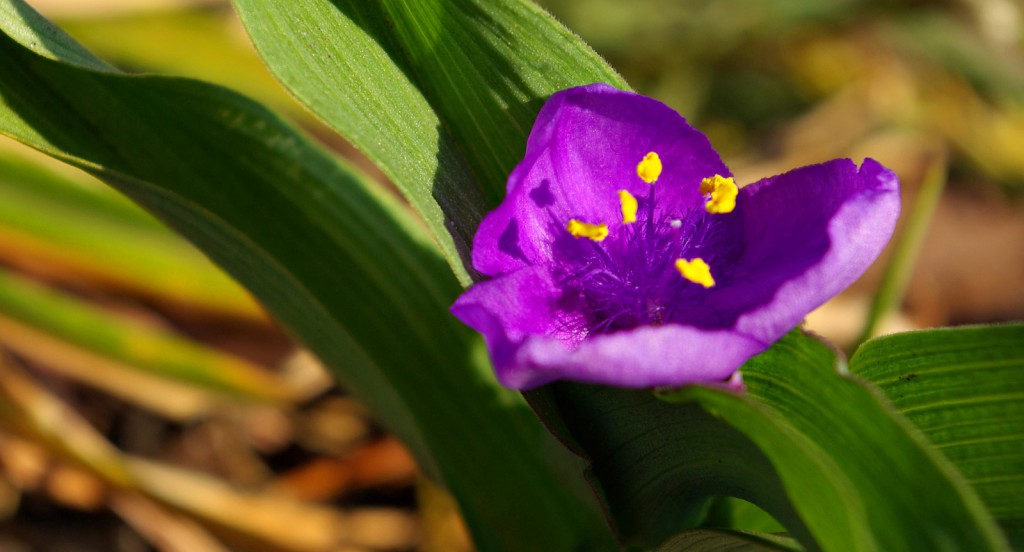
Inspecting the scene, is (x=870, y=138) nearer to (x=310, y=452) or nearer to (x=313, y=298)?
(x=310, y=452)

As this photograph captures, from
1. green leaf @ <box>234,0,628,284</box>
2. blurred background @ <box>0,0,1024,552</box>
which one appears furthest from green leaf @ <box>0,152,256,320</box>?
green leaf @ <box>234,0,628,284</box>

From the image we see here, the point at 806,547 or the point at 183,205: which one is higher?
the point at 183,205

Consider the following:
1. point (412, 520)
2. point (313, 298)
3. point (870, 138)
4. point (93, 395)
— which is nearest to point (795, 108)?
point (870, 138)

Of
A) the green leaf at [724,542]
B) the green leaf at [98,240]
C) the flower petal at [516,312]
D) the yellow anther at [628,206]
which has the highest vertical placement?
the green leaf at [98,240]

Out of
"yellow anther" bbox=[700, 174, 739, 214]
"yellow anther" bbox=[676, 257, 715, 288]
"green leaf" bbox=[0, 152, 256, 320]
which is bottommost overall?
"yellow anther" bbox=[676, 257, 715, 288]

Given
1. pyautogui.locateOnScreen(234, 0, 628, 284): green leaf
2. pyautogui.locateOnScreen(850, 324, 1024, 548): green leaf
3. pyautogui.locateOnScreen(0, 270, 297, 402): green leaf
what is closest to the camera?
pyautogui.locateOnScreen(850, 324, 1024, 548): green leaf

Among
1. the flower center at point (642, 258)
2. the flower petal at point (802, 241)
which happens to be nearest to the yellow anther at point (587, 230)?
the flower center at point (642, 258)

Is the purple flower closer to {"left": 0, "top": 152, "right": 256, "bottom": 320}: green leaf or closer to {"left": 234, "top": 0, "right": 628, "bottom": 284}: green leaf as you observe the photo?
{"left": 234, "top": 0, "right": 628, "bottom": 284}: green leaf

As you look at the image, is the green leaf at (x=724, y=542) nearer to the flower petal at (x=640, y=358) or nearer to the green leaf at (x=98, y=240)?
the flower petal at (x=640, y=358)
